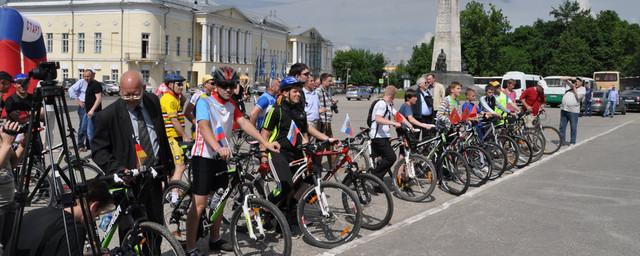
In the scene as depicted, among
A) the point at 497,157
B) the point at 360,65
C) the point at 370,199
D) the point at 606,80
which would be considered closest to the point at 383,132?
the point at 370,199

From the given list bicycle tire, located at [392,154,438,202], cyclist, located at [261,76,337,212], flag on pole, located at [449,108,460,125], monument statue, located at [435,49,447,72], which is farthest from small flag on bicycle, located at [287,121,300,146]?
monument statue, located at [435,49,447,72]

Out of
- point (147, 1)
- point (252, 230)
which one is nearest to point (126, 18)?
point (147, 1)

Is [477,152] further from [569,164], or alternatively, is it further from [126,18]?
[126,18]

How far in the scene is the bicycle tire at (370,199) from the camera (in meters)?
6.39

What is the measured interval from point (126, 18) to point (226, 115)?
240 ft

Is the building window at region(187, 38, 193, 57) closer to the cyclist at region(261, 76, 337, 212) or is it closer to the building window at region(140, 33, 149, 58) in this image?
the building window at region(140, 33, 149, 58)

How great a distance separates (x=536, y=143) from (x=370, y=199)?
725cm

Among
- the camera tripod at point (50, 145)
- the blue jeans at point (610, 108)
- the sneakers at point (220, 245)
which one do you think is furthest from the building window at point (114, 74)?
the camera tripod at point (50, 145)

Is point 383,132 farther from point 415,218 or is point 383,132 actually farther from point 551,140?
point 551,140

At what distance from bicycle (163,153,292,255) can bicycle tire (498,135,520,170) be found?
6834mm

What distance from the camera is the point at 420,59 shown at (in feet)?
307

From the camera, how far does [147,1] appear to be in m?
71.9

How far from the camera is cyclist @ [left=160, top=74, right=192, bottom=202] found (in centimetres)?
737

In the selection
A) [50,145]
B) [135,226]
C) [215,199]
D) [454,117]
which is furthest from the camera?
[454,117]
